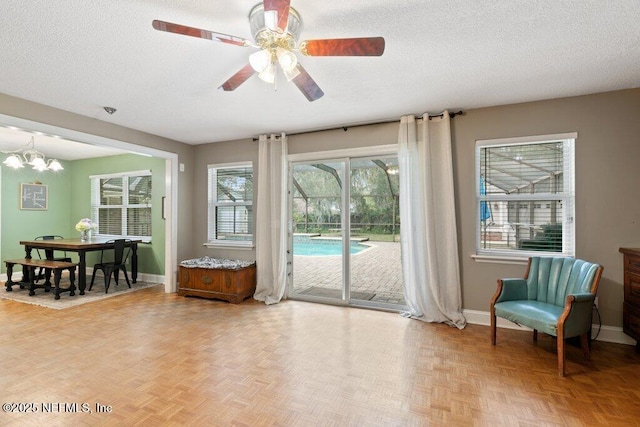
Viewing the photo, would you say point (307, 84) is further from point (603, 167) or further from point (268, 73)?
point (603, 167)

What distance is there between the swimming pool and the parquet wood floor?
1.09m

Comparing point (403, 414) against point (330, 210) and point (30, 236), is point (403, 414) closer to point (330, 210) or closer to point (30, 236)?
point (330, 210)

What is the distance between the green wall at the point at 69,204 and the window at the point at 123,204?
0.53ft

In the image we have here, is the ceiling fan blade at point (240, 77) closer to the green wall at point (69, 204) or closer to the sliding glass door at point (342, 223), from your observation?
the sliding glass door at point (342, 223)

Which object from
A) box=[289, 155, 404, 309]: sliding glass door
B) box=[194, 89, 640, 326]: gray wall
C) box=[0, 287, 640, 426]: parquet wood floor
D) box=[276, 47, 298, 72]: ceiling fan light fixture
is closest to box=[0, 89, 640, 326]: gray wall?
box=[194, 89, 640, 326]: gray wall

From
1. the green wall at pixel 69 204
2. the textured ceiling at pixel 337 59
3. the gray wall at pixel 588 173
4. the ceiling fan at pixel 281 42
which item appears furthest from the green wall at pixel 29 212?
the gray wall at pixel 588 173

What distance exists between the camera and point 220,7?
1770 millimetres

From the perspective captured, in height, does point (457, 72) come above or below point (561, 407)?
above

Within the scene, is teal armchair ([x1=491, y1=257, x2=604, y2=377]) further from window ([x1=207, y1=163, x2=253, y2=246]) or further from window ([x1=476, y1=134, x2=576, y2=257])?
window ([x1=207, y1=163, x2=253, y2=246])

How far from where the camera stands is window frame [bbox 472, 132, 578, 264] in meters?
3.14

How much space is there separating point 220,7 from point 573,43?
95.3 inches

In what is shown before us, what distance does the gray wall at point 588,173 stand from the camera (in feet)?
9.57

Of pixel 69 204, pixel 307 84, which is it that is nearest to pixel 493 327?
pixel 307 84

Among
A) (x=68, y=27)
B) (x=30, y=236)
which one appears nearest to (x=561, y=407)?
(x=68, y=27)
